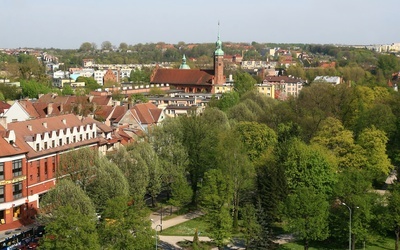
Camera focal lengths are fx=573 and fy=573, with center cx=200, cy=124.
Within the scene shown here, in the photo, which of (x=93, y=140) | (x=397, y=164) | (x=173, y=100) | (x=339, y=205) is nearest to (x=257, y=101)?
(x=173, y=100)

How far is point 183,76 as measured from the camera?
158 meters

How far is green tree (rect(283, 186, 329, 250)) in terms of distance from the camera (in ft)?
145

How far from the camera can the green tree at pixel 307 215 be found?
44125mm

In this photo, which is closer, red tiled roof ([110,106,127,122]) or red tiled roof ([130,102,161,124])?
red tiled roof ([110,106,127,122])

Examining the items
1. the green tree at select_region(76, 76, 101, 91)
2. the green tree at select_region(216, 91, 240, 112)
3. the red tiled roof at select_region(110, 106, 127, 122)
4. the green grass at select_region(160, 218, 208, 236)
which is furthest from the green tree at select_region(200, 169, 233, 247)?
the green tree at select_region(76, 76, 101, 91)

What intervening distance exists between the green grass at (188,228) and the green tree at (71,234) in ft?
47.4

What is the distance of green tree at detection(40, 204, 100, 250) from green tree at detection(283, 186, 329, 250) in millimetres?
15772

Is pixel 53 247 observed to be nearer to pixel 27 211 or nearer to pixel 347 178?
pixel 27 211

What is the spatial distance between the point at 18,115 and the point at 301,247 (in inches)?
1871

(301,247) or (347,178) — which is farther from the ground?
(347,178)

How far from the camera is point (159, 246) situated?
154 feet

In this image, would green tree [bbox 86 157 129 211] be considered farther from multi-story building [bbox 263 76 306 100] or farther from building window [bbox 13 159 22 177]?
multi-story building [bbox 263 76 306 100]

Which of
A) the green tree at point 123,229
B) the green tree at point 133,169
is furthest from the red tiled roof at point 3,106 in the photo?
the green tree at point 123,229

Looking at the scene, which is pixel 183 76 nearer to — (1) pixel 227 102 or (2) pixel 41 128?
(1) pixel 227 102
